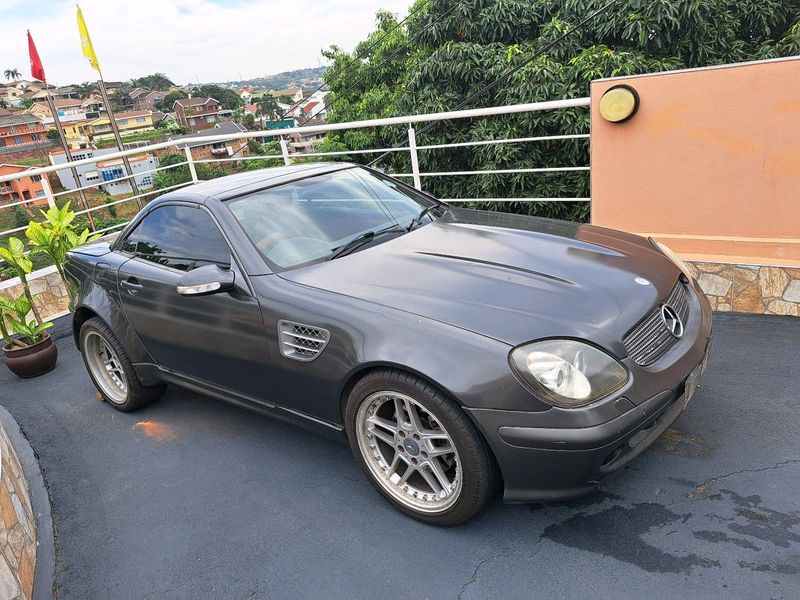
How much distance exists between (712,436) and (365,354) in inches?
71.1

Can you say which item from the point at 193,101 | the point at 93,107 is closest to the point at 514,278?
the point at 93,107

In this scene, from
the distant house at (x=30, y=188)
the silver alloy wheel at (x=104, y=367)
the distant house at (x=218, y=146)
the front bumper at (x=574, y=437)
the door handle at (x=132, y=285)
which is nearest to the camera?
the front bumper at (x=574, y=437)

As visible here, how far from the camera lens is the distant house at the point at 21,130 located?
7150 cm

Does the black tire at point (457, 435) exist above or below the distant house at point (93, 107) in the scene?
below

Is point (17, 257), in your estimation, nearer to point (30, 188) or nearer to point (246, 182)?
point (246, 182)

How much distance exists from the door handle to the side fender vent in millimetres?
1267

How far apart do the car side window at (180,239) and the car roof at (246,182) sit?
0.27ft

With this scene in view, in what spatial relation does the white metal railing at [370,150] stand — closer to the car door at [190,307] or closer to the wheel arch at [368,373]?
the car door at [190,307]

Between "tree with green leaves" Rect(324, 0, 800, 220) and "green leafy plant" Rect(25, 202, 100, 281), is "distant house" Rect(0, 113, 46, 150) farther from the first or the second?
"green leafy plant" Rect(25, 202, 100, 281)

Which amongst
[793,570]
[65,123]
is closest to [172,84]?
[65,123]

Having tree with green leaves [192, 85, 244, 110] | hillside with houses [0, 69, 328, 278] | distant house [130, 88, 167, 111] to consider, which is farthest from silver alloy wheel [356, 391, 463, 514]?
distant house [130, 88, 167, 111]

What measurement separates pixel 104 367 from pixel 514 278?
3.15 metres

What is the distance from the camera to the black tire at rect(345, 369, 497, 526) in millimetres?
2293

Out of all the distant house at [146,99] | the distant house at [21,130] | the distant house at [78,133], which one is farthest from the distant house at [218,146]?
the distant house at [146,99]
